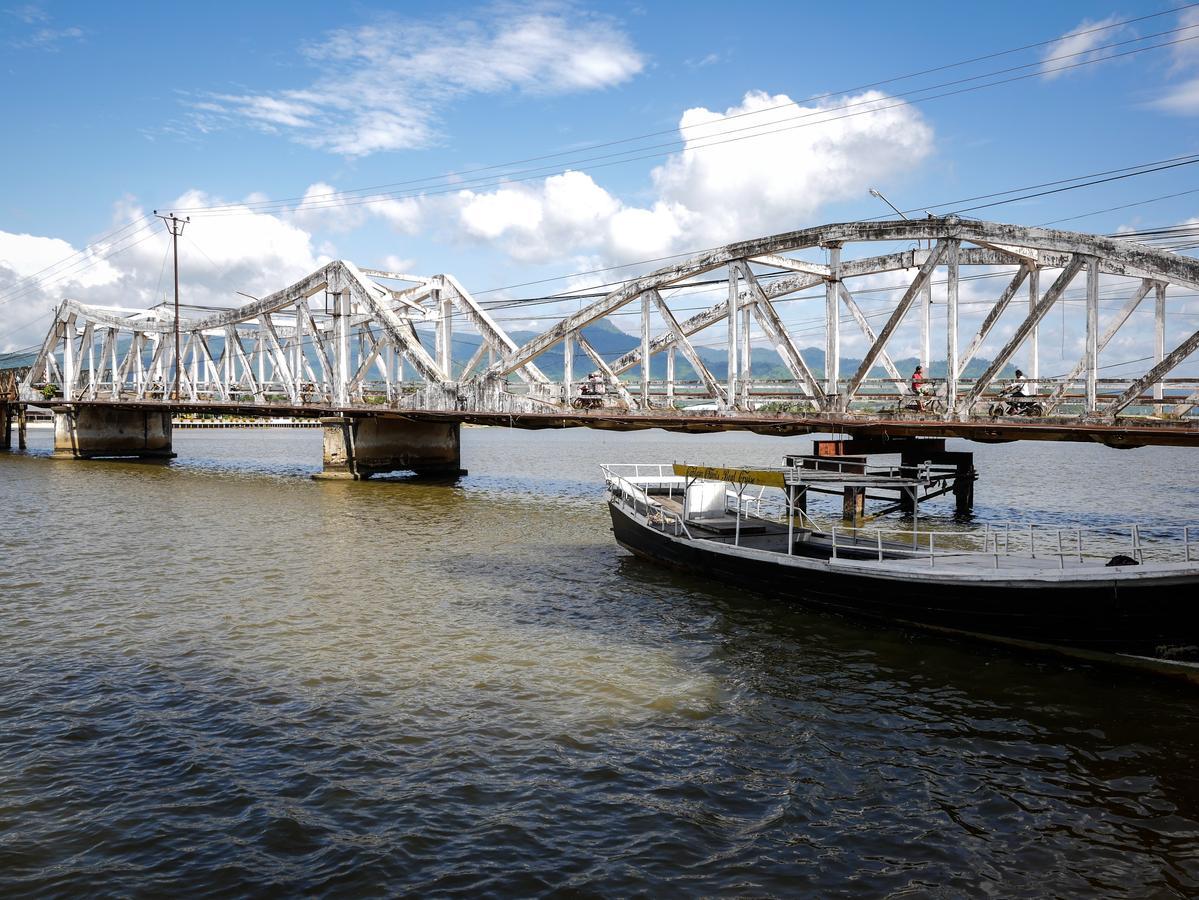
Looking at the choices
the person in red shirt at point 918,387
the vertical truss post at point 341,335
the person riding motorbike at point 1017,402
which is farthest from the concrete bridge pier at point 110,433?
the person riding motorbike at point 1017,402

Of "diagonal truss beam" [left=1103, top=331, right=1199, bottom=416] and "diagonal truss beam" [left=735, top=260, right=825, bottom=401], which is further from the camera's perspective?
"diagonal truss beam" [left=735, top=260, right=825, bottom=401]

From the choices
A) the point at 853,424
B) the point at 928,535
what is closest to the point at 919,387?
the point at 853,424

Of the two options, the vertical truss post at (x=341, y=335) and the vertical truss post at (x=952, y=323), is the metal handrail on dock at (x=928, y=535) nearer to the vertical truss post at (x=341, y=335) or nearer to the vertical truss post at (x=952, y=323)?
the vertical truss post at (x=952, y=323)

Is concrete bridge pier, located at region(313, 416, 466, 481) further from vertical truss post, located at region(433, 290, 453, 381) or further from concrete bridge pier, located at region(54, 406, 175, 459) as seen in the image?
concrete bridge pier, located at region(54, 406, 175, 459)

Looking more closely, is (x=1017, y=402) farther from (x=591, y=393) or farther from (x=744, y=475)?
(x=591, y=393)

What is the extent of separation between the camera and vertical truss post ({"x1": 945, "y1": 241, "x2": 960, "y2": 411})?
30.5 metres

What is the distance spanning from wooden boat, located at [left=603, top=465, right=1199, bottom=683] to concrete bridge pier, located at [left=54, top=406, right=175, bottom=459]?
70.0 m

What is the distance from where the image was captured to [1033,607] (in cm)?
1741

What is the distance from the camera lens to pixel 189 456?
3455 inches

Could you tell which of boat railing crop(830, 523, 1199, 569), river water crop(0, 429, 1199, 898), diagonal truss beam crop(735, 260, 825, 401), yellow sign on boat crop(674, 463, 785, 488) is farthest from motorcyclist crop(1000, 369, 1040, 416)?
river water crop(0, 429, 1199, 898)

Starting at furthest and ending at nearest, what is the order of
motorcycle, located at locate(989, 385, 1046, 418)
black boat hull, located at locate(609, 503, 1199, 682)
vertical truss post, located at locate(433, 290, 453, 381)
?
vertical truss post, located at locate(433, 290, 453, 381) < motorcycle, located at locate(989, 385, 1046, 418) < black boat hull, located at locate(609, 503, 1199, 682)

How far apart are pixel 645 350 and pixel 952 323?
16.5m

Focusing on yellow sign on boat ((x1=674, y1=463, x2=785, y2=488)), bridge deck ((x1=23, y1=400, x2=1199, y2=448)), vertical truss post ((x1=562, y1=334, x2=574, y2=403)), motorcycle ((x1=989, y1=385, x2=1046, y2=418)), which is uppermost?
vertical truss post ((x1=562, y1=334, x2=574, y2=403))

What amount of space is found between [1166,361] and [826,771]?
2041 cm
